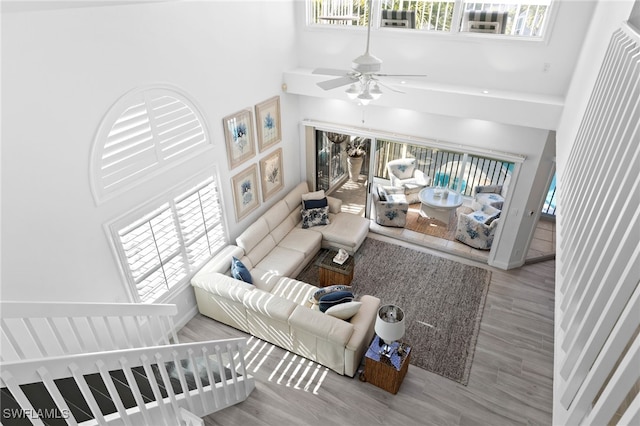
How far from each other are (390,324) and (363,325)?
31.6 inches

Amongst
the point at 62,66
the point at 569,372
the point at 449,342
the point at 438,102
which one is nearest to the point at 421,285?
the point at 449,342

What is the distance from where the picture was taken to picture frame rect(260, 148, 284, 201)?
23.1ft

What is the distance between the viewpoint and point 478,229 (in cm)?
743

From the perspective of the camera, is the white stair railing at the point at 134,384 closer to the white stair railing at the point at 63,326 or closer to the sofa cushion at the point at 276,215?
the white stair railing at the point at 63,326

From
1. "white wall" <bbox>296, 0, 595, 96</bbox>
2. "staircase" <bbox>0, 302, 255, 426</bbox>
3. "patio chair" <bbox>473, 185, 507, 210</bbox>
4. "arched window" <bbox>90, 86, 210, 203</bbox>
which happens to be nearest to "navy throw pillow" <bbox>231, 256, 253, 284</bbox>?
"staircase" <bbox>0, 302, 255, 426</bbox>

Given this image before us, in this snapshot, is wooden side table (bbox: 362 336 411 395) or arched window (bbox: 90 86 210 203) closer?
arched window (bbox: 90 86 210 203)

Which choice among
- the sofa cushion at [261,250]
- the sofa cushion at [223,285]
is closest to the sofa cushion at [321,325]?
the sofa cushion at [223,285]

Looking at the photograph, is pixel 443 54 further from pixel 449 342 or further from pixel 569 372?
pixel 569 372

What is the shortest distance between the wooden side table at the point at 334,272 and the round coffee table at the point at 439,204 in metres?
2.70

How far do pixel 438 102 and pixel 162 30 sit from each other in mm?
4051

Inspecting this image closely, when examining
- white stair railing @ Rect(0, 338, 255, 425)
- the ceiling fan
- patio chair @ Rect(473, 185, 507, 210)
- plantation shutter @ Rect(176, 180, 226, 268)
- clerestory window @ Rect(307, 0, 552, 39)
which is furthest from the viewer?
patio chair @ Rect(473, 185, 507, 210)

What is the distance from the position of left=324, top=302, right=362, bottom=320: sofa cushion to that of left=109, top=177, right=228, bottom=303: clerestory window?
2.22 metres

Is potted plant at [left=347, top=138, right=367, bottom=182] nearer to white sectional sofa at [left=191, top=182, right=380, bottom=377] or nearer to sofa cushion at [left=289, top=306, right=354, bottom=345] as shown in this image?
white sectional sofa at [left=191, top=182, right=380, bottom=377]

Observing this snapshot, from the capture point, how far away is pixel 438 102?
610 cm
